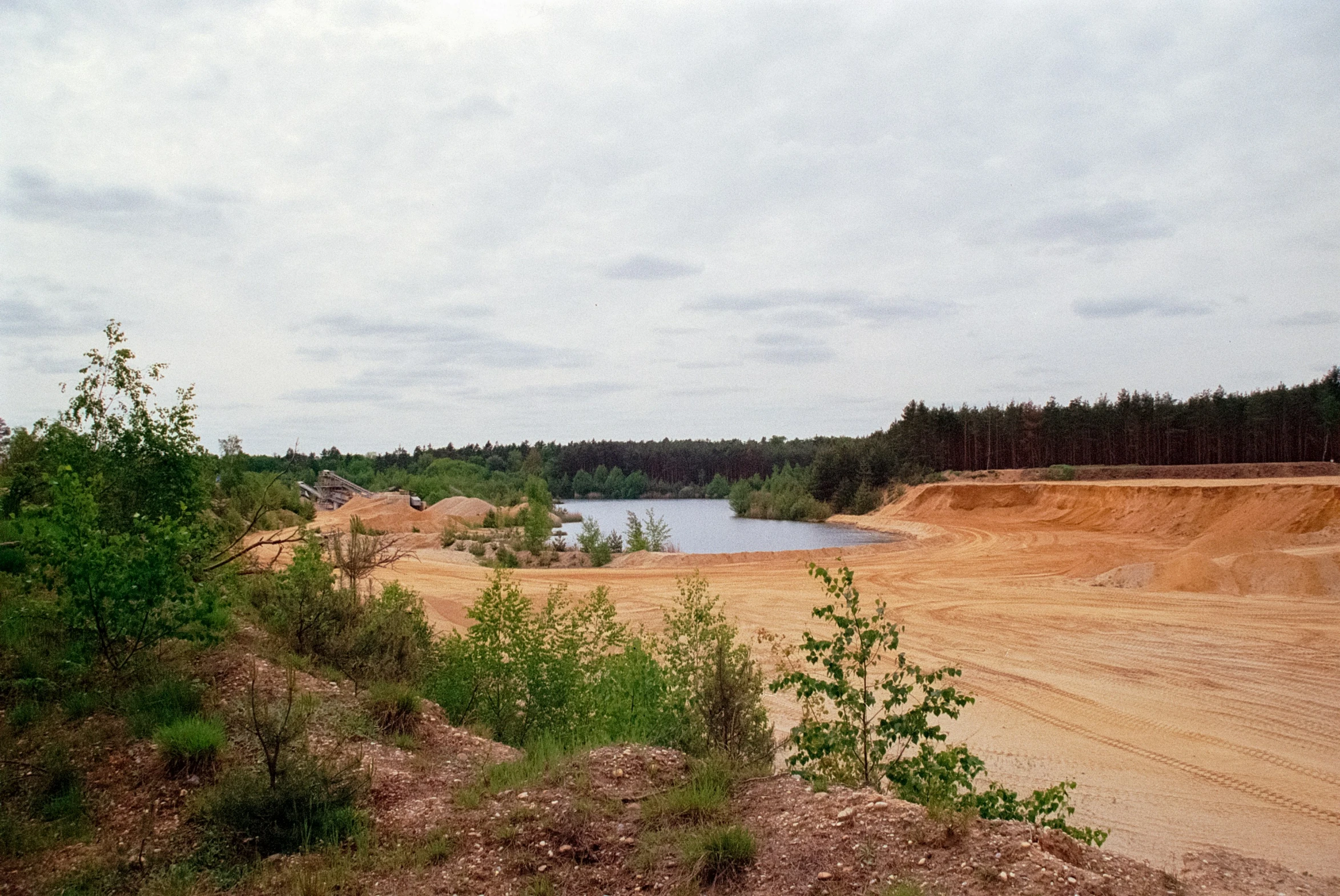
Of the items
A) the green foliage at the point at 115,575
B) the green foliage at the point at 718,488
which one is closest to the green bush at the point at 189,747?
the green foliage at the point at 115,575

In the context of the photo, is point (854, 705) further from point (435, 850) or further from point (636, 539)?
point (636, 539)

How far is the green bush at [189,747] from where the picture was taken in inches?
267

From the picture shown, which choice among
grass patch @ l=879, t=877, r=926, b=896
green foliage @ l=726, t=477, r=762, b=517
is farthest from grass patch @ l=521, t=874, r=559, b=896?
green foliage @ l=726, t=477, r=762, b=517

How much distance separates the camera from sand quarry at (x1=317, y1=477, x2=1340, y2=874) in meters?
10.2

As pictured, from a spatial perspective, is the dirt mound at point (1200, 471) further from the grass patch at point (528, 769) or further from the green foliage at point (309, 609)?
the grass patch at point (528, 769)

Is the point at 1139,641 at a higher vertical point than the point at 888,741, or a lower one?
lower

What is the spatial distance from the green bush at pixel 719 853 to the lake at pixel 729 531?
37274 mm

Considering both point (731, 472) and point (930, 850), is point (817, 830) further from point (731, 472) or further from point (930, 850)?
point (731, 472)

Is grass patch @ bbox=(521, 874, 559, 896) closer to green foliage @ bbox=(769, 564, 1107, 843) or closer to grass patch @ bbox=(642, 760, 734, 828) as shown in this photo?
grass patch @ bbox=(642, 760, 734, 828)

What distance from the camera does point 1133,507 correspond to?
1932 inches

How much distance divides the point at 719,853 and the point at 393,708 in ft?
14.4

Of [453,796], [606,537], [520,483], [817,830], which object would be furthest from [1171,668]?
[520,483]

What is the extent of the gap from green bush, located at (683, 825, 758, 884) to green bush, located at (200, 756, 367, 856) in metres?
2.39

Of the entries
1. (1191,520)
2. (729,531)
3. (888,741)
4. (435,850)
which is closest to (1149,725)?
(888,741)
